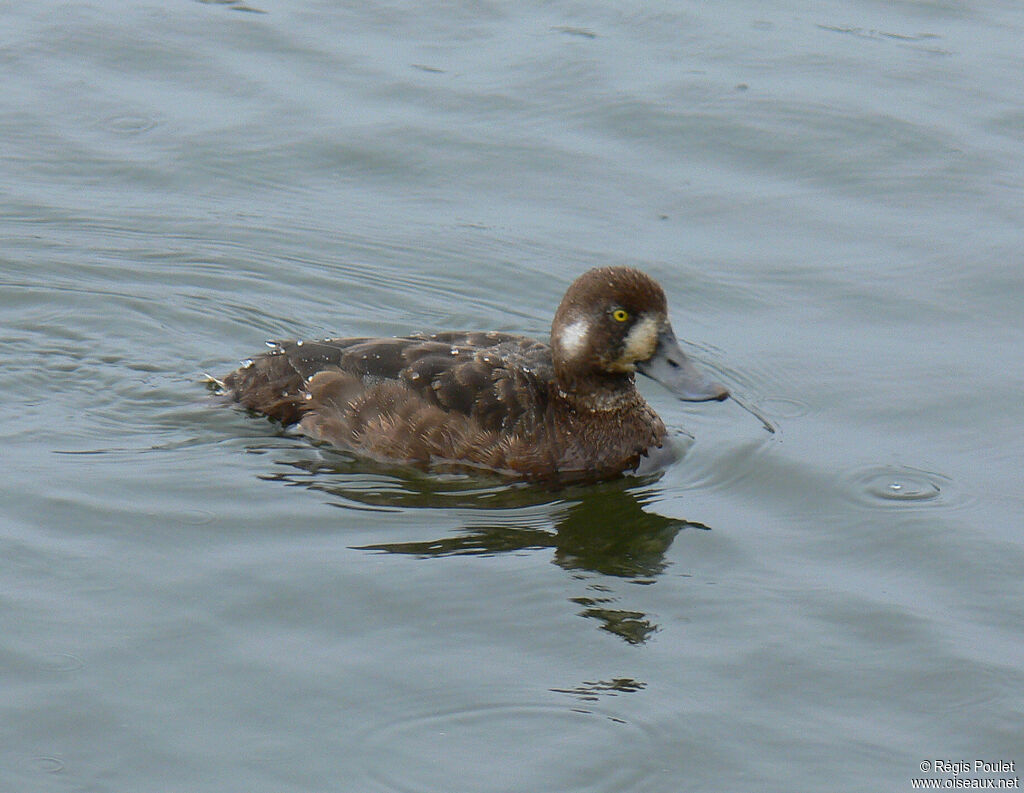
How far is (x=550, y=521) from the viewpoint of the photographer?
7566 millimetres

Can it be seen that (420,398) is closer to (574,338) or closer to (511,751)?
(574,338)

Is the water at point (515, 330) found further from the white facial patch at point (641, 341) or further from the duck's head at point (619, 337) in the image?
the white facial patch at point (641, 341)

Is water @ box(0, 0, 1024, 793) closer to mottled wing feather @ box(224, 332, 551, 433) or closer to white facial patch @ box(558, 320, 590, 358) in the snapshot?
mottled wing feather @ box(224, 332, 551, 433)

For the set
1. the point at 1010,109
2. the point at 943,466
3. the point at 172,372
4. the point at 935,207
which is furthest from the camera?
the point at 1010,109

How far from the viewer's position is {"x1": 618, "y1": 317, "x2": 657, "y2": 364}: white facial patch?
27.0 feet

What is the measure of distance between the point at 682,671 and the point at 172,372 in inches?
151

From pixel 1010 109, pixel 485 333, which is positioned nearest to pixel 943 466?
pixel 485 333

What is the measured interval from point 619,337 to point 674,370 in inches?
13.3

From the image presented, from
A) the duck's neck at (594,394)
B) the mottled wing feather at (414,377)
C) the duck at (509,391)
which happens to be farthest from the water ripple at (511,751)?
the duck's neck at (594,394)

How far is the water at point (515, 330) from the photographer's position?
585cm

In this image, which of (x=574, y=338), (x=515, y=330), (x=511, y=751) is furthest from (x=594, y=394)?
(x=511, y=751)

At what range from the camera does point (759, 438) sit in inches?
333

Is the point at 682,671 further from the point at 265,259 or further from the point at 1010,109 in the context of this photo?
the point at 1010,109

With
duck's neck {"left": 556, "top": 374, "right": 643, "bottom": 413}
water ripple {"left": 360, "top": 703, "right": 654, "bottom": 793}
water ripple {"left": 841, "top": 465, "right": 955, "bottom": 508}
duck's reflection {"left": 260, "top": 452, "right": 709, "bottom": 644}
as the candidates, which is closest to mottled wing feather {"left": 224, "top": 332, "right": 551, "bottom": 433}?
Answer: duck's neck {"left": 556, "top": 374, "right": 643, "bottom": 413}
